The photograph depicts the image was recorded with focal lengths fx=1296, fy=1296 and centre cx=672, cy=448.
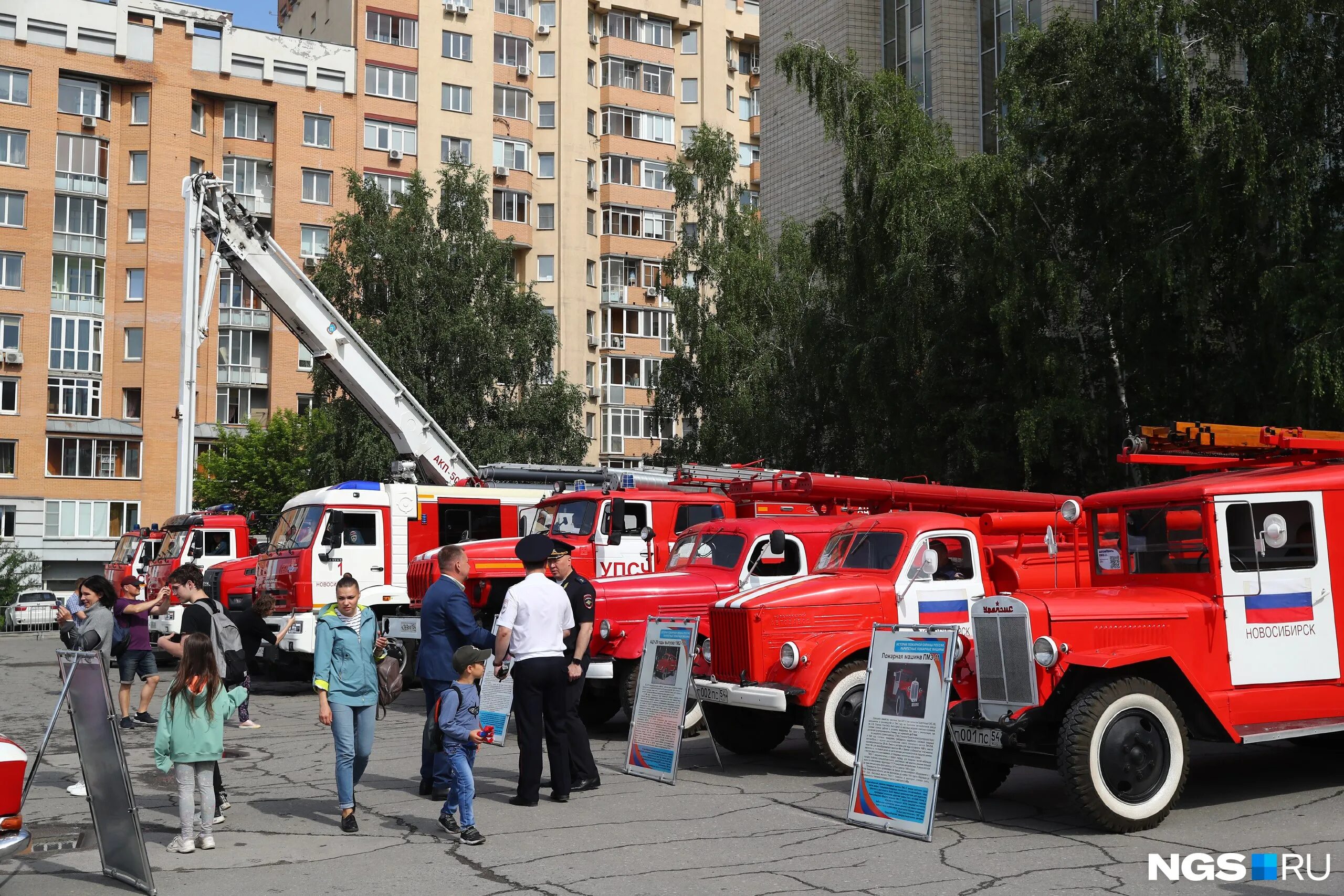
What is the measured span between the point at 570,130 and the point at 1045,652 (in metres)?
57.4

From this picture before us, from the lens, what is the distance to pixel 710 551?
47.6 ft

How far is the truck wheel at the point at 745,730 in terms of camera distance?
40.3 feet

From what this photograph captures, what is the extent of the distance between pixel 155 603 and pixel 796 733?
7137 millimetres

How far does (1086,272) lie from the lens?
22969 mm

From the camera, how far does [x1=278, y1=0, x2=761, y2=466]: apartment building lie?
2405 inches

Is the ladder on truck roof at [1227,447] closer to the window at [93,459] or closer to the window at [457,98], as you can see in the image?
the window at [93,459]

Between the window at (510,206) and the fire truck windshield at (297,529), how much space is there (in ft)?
136

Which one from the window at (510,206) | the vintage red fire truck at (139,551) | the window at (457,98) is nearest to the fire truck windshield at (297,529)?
the vintage red fire truck at (139,551)

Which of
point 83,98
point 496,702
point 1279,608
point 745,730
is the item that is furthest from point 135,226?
point 1279,608

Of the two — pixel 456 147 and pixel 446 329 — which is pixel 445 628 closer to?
pixel 446 329

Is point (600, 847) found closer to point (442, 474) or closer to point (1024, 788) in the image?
point (1024, 788)

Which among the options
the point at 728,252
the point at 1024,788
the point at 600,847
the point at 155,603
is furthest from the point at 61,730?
the point at 728,252

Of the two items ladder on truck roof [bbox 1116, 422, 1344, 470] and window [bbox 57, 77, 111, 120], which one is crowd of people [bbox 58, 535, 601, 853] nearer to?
ladder on truck roof [bbox 1116, 422, 1344, 470]

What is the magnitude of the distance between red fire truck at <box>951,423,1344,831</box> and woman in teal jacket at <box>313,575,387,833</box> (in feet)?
13.8
